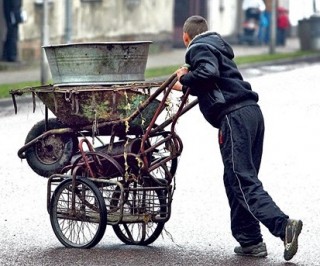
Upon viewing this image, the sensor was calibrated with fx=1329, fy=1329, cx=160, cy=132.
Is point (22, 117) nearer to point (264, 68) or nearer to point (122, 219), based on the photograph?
point (122, 219)

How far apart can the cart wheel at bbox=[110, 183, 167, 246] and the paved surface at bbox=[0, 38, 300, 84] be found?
47.7 feet

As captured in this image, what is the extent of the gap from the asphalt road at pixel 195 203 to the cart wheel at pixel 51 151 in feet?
1.78

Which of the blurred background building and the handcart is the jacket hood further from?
the blurred background building

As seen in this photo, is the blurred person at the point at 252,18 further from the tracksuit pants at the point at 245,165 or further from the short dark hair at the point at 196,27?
the tracksuit pants at the point at 245,165

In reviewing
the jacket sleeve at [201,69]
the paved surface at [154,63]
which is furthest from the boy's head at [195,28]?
the paved surface at [154,63]

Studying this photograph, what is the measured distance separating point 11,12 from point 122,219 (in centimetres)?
1805

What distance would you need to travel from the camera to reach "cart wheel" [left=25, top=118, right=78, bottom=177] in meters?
9.36

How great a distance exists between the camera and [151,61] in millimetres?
30547

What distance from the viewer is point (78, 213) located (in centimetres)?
916

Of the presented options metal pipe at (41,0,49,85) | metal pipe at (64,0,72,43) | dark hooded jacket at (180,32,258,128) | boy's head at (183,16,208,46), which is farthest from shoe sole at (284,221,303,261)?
metal pipe at (64,0,72,43)

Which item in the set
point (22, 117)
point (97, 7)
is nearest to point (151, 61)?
point (97, 7)

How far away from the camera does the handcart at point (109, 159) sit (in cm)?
902

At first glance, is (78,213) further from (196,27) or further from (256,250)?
(196,27)

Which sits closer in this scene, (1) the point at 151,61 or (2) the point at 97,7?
(1) the point at 151,61
